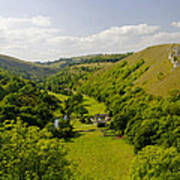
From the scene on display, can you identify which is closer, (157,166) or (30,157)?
(30,157)

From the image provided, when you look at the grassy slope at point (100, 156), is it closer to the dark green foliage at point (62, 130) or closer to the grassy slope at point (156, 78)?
the dark green foliage at point (62, 130)

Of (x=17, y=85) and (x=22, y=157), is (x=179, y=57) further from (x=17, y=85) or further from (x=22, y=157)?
(x=22, y=157)

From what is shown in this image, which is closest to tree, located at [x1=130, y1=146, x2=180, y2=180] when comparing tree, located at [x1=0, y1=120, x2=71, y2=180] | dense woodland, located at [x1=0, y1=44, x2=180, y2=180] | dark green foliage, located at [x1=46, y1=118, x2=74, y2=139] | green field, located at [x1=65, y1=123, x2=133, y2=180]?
dense woodland, located at [x1=0, y1=44, x2=180, y2=180]

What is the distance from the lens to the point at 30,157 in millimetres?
17547

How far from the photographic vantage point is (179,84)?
7756 centimetres

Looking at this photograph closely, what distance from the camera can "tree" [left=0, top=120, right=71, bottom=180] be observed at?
54.1 ft

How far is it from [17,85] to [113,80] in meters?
72.5

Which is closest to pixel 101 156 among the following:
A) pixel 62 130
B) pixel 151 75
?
pixel 62 130

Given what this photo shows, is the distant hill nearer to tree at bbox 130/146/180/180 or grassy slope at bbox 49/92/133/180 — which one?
grassy slope at bbox 49/92/133/180

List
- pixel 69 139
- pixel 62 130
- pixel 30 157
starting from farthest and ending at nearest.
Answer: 1. pixel 62 130
2. pixel 69 139
3. pixel 30 157

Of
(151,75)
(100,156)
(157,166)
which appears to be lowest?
(100,156)

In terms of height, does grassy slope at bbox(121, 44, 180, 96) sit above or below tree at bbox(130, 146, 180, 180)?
above

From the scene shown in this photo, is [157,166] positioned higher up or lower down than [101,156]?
higher up

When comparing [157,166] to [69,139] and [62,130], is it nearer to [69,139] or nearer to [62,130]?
[69,139]
